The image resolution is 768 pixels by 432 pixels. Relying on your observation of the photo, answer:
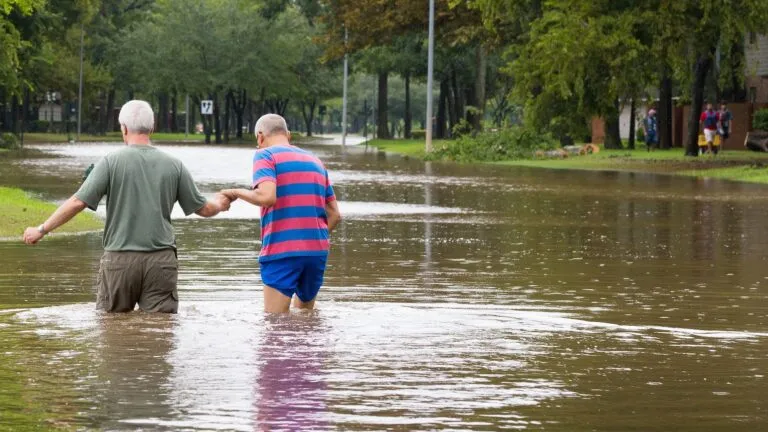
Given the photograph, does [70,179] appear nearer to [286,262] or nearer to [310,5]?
[286,262]

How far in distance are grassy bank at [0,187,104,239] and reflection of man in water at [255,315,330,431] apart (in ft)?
32.7

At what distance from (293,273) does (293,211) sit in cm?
42

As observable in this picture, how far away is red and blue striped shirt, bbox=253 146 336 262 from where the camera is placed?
10625 millimetres

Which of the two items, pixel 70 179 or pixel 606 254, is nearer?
pixel 606 254

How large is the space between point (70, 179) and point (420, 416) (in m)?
30.1

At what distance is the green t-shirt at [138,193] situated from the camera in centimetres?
1004

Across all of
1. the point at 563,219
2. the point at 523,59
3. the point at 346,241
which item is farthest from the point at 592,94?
the point at 346,241

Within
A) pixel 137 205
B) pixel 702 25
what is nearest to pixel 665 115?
pixel 702 25

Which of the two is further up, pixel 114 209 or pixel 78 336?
pixel 114 209

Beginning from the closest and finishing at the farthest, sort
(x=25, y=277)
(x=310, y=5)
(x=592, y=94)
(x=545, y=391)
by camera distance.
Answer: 1. (x=545, y=391)
2. (x=25, y=277)
3. (x=592, y=94)
4. (x=310, y=5)

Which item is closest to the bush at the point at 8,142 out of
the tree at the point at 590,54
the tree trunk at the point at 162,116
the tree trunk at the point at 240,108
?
the tree at the point at 590,54

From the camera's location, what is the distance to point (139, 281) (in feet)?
33.6

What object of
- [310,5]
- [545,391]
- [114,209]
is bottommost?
[545,391]

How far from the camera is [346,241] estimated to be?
2030 centimetres
